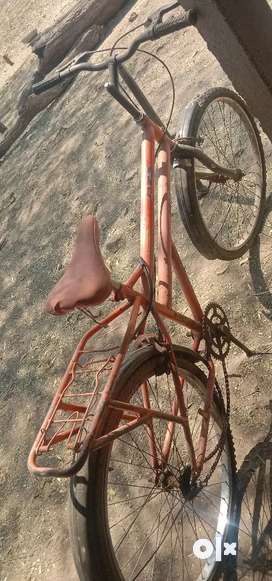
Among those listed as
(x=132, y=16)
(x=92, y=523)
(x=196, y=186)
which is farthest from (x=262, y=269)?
(x=132, y=16)

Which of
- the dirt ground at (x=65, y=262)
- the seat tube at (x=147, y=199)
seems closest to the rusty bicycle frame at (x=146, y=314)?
the seat tube at (x=147, y=199)

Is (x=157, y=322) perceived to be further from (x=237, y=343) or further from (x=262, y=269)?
(x=262, y=269)

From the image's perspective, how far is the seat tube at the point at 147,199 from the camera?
2.07 meters

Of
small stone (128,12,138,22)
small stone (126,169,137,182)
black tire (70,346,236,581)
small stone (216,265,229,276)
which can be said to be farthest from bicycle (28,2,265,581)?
small stone (128,12,138,22)

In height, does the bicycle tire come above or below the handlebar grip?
below

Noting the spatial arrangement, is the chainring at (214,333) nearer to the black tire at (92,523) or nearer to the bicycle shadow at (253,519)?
the bicycle shadow at (253,519)

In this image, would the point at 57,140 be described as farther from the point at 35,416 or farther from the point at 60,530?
the point at 60,530

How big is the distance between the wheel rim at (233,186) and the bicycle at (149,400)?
3cm

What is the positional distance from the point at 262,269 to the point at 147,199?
4.26 feet

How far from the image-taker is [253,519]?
94.6 inches

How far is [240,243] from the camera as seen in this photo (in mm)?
3312

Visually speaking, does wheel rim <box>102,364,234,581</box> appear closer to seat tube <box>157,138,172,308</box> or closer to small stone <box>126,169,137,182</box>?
seat tube <box>157,138,172,308</box>

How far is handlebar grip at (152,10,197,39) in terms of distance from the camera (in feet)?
7.24

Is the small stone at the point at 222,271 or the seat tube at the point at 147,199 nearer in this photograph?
the seat tube at the point at 147,199
